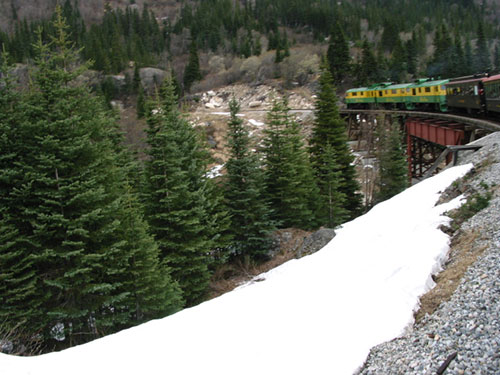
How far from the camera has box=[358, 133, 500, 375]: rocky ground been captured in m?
4.76

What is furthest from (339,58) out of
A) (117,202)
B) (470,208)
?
(117,202)

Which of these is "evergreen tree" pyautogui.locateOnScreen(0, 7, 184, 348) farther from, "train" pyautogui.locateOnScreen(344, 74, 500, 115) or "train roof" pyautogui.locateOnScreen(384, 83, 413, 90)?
"train roof" pyautogui.locateOnScreen(384, 83, 413, 90)

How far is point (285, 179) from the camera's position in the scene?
21391 mm

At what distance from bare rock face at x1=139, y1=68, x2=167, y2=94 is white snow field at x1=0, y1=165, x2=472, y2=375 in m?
71.6

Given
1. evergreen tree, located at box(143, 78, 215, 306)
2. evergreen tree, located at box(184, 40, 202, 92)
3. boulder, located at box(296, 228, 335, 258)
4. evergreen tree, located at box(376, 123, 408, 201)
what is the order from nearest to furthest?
evergreen tree, located at box(143, 78, 215, 306), boulder, located at box(296, 228, 335, 258), evergreen tree, located at box(376, 123, 408, 201), evergreen tree, located at box(184, 40, 202, 92)

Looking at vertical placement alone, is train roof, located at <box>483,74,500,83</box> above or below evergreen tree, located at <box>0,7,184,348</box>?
above

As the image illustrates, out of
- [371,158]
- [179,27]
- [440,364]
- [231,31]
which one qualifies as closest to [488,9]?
[231,31]

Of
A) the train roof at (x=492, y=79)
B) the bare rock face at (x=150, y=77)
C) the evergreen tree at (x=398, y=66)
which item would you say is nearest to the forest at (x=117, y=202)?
the train roof at (x=492, y=79)

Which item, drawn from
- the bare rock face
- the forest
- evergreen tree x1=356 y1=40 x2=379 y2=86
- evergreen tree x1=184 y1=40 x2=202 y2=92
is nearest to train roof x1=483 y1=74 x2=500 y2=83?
the forest

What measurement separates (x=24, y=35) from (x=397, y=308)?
109993 millimetres

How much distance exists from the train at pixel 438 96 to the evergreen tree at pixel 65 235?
19.9 meters

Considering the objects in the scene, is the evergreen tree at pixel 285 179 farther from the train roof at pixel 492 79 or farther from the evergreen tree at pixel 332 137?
the train roof at pixel 492 79

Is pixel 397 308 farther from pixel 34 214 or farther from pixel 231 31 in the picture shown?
pixel 231 31

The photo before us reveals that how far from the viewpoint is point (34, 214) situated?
1183 centimetres
